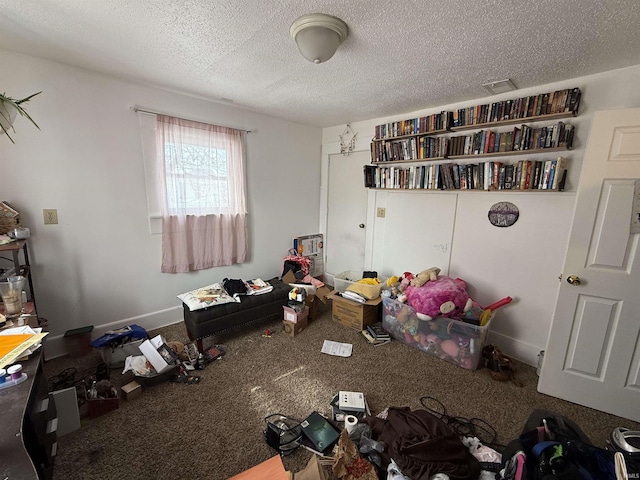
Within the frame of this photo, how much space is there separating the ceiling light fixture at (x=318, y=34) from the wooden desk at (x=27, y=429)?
1944 mm

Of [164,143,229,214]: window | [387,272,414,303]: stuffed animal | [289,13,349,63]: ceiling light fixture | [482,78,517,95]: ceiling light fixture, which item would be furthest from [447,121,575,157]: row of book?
[164,143,229,214]: window

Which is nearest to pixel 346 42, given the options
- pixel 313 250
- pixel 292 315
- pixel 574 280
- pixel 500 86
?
pixel 500 86

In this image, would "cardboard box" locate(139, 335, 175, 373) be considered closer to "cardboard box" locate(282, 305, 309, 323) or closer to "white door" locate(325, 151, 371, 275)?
"cardboard box" locate(282, 305, 309, 323)

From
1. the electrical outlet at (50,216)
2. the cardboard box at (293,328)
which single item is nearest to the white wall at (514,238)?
the cardboard box at (293,328)

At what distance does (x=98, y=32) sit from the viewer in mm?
1594

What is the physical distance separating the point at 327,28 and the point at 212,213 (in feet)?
6.86

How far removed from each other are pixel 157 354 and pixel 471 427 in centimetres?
223

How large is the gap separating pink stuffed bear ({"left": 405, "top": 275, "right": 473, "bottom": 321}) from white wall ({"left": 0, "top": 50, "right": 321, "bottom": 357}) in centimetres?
225

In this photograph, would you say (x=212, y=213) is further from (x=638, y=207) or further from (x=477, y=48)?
(x=638, y=207)

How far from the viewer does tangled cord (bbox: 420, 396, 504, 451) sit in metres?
1.58

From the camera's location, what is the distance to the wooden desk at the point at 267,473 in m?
0.95

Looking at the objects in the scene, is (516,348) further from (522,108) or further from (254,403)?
(254,403)

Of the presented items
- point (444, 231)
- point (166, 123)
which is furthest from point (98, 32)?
point (444, 231)

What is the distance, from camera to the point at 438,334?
2.34 metres
